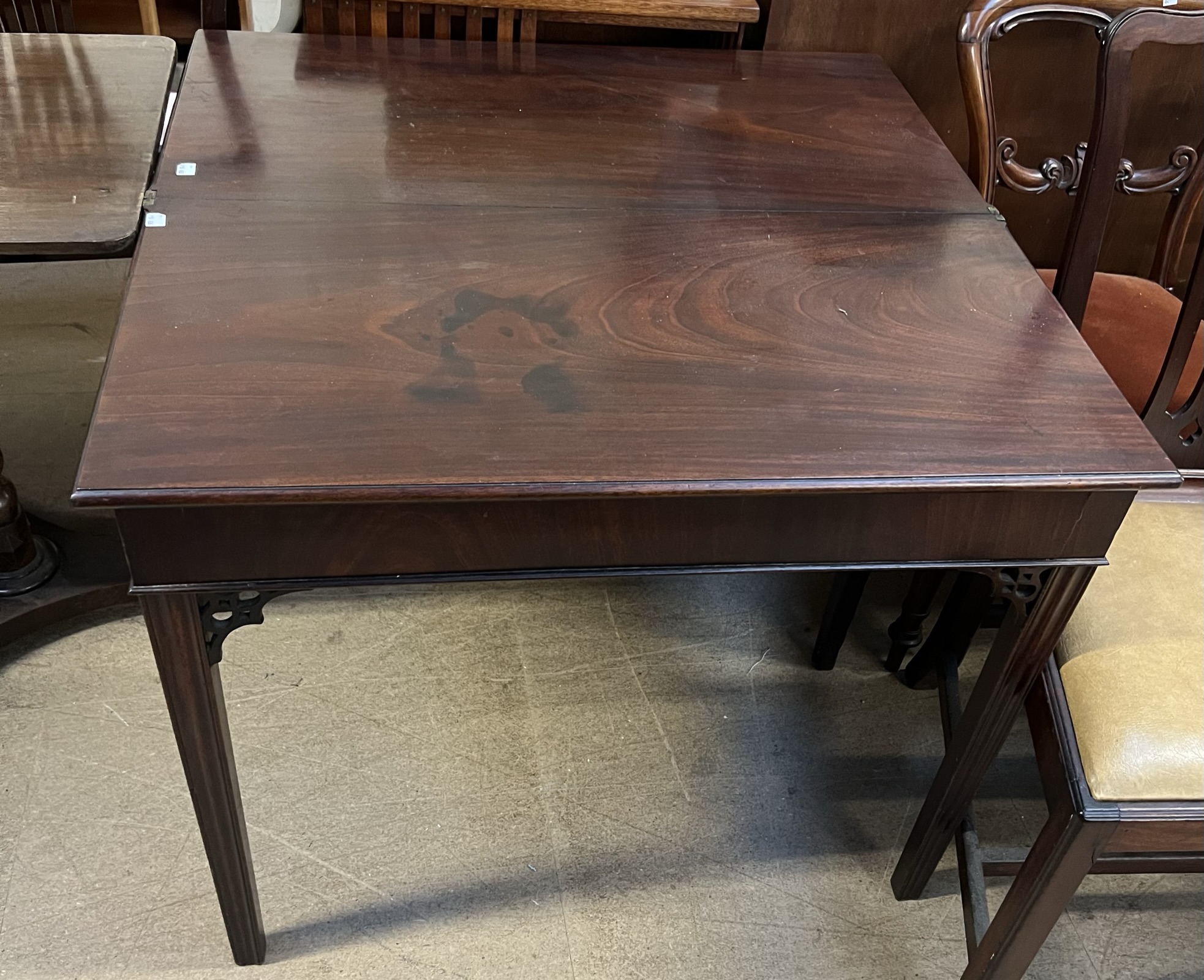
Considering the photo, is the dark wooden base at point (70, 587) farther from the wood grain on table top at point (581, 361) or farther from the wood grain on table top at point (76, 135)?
the wood grain on table top at point (581, 361)

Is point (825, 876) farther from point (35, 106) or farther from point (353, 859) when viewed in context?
point (35, 106)

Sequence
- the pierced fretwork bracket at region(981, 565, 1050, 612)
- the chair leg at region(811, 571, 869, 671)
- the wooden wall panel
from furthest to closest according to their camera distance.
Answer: the wooden wall panel, the chair leg at region(811, 571, 869, 671), the pierced fretwork bracket at region(981, 565, 1050, 612)

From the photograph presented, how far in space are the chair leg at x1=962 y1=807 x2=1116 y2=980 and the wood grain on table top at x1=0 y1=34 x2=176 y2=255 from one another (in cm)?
106

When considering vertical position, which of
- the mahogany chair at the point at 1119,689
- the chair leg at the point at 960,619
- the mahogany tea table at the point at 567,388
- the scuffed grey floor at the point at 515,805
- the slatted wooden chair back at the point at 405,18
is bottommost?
the scuffed grey floor at the point at 515,805

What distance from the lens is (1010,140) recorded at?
1336 mm

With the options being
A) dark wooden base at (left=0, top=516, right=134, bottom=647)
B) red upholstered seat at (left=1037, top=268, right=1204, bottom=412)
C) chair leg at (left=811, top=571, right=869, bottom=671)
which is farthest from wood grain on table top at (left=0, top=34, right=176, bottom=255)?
red upholstered seat at (left=1037, top=268, right=1204, bottom=412)

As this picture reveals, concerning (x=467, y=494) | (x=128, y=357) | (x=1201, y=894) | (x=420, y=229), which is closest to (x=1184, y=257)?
(x=1201, y=894)

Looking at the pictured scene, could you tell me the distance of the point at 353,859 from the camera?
1381mm

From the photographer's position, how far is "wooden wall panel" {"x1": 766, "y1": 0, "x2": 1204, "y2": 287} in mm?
1660

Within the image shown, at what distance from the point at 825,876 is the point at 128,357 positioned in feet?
3.43

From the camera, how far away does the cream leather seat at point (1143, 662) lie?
0.98 m

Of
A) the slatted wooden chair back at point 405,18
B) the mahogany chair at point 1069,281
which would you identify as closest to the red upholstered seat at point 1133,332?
the mahogany chair at point 1069,281

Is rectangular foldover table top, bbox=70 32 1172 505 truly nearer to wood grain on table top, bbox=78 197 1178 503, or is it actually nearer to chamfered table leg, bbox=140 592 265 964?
wood grain on table top, bbox=78 197 1178 503

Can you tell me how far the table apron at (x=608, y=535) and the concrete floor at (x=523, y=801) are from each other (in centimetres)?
63
